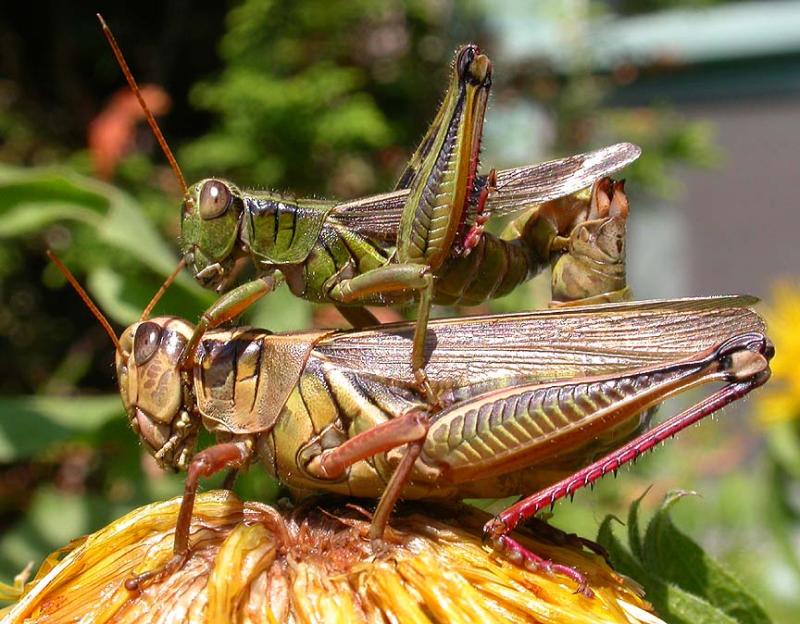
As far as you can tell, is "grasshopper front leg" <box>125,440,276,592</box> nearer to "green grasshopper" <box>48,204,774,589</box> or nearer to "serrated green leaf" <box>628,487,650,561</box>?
"green grasshopper" <box>48,204,774,589</box>

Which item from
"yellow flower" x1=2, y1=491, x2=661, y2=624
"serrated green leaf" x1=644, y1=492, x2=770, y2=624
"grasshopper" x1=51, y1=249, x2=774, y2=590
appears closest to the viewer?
"yellow flower" x1=2, y1=491, x2=661, y2=624

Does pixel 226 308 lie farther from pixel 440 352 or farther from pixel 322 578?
pixel 322 578

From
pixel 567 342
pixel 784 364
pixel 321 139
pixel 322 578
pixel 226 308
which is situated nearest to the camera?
pixel 322 578

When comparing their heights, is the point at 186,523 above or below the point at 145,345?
below

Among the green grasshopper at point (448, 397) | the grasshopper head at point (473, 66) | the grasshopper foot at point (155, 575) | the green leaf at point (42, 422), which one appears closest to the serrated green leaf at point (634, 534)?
the green grasshopper at point (448, 397)

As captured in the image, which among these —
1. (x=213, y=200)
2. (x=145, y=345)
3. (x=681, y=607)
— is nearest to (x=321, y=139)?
(x=213, y=200)

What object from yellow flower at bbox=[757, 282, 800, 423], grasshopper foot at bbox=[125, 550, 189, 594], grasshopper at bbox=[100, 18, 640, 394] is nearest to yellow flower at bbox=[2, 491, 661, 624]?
grasshopper foot at bbox=[125, 550, 189, 594]

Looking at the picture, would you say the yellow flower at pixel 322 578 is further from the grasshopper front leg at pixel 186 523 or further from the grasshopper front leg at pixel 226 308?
the grasshopper front leg at pixel 226 308
